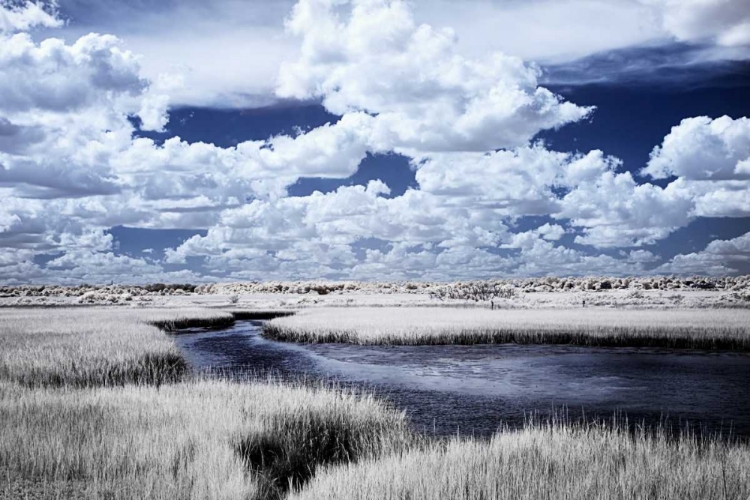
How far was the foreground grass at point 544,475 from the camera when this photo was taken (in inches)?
310

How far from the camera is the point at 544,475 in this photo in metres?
8.65

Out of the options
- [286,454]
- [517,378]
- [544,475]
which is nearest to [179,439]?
[286,454]

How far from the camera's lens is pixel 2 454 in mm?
9445

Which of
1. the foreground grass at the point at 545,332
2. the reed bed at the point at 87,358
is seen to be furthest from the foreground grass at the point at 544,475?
the foreground grass at the point at 545,332

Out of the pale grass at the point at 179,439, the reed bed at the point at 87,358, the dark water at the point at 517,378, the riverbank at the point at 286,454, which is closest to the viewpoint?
the riverbank at the point at 286,454

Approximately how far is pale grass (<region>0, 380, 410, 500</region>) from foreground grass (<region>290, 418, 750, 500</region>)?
1.45 meters

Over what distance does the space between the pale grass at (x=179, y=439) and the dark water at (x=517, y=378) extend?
3.32 metres

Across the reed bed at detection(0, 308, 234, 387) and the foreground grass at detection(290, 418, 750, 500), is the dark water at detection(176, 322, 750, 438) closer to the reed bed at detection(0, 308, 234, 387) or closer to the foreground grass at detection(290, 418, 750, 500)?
the reed bed at detection(0, 308, 234, 387)

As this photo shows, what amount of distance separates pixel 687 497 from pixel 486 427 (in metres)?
7.50

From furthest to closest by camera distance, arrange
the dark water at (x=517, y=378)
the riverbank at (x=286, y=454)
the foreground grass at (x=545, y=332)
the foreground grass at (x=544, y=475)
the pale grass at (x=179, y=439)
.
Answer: the foreground grass at (x=545, y=332) → the dark water at (x=517, y=378) → the pale grass at (x=179, y=439) → the riverbank at (x=286, y=454) → the foreground grass at (x=544, y=475)

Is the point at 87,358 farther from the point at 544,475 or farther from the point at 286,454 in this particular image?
the point at 544,475

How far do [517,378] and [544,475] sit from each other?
1492cm

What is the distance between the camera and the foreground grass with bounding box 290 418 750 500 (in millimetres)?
7867

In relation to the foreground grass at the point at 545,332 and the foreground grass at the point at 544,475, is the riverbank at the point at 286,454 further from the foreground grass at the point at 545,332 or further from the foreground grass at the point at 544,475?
the foreground grass at the point at 545,332
